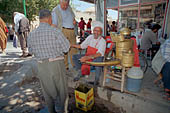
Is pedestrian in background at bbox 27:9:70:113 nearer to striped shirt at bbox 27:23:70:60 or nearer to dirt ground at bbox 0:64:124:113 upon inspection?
striped shirt at bbox 27:23:70:60

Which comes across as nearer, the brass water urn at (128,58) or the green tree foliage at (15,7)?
the brass water urn at (128,58)

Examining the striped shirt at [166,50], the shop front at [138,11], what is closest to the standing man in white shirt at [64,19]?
the striped shirt at [166,50]

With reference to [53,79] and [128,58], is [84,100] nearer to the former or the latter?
[53,79]

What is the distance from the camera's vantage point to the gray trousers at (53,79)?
185 cm

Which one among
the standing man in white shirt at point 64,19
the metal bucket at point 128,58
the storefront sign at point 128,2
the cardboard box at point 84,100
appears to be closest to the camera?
the metal bucket at point 128,58

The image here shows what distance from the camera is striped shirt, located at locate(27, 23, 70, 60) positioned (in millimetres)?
1719

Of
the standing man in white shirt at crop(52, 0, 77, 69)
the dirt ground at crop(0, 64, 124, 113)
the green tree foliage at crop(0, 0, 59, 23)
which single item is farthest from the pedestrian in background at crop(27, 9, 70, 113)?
the green tree foliage at crop(0, 0, 59, 23)

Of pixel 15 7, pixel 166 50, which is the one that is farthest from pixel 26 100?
pixel 15 7

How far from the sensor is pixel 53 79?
192 centimetres

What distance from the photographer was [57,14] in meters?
3.10

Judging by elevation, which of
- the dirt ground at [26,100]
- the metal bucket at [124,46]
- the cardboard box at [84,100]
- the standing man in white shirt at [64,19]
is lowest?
the dirt ground at [26,100]

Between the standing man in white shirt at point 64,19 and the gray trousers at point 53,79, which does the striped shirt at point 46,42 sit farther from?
the standing man in white shirt at point 64,19

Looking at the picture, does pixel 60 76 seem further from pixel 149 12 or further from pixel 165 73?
pixel 149 12

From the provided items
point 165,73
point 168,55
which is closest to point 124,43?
point 168,55
